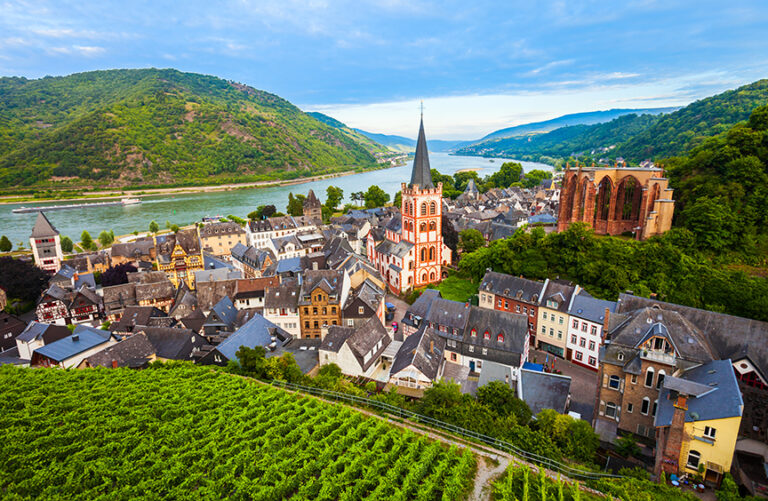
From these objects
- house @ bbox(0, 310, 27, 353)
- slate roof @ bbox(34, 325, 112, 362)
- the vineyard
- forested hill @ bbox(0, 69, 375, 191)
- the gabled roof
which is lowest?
house @ bbox(0, 310, 27, 353)

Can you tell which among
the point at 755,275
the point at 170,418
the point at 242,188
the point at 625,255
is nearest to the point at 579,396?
the point at 625,255

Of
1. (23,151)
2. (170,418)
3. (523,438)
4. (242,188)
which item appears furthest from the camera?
(242,188)

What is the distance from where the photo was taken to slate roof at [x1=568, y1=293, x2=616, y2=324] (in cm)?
2781

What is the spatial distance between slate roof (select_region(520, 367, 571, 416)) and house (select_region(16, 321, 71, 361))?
37.5 m

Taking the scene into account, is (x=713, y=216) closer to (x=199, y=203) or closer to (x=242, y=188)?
(x=199, y=203)

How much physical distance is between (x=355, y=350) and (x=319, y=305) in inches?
352

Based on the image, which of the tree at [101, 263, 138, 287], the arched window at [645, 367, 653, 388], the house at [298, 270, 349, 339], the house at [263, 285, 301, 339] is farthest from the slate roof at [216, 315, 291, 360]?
the tree at [101, 263, 138, 287]

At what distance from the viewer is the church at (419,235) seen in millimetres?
45375

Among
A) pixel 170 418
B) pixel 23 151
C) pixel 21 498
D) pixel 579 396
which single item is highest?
pixel 23 151

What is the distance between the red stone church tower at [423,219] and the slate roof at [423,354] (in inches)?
755

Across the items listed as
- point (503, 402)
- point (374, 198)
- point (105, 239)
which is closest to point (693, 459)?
point (503, 402)

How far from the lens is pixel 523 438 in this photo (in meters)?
16.4

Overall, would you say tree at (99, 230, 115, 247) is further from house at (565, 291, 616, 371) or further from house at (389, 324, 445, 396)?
house at (565, 291, 616, 371)

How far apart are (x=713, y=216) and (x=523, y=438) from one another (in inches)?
1203
